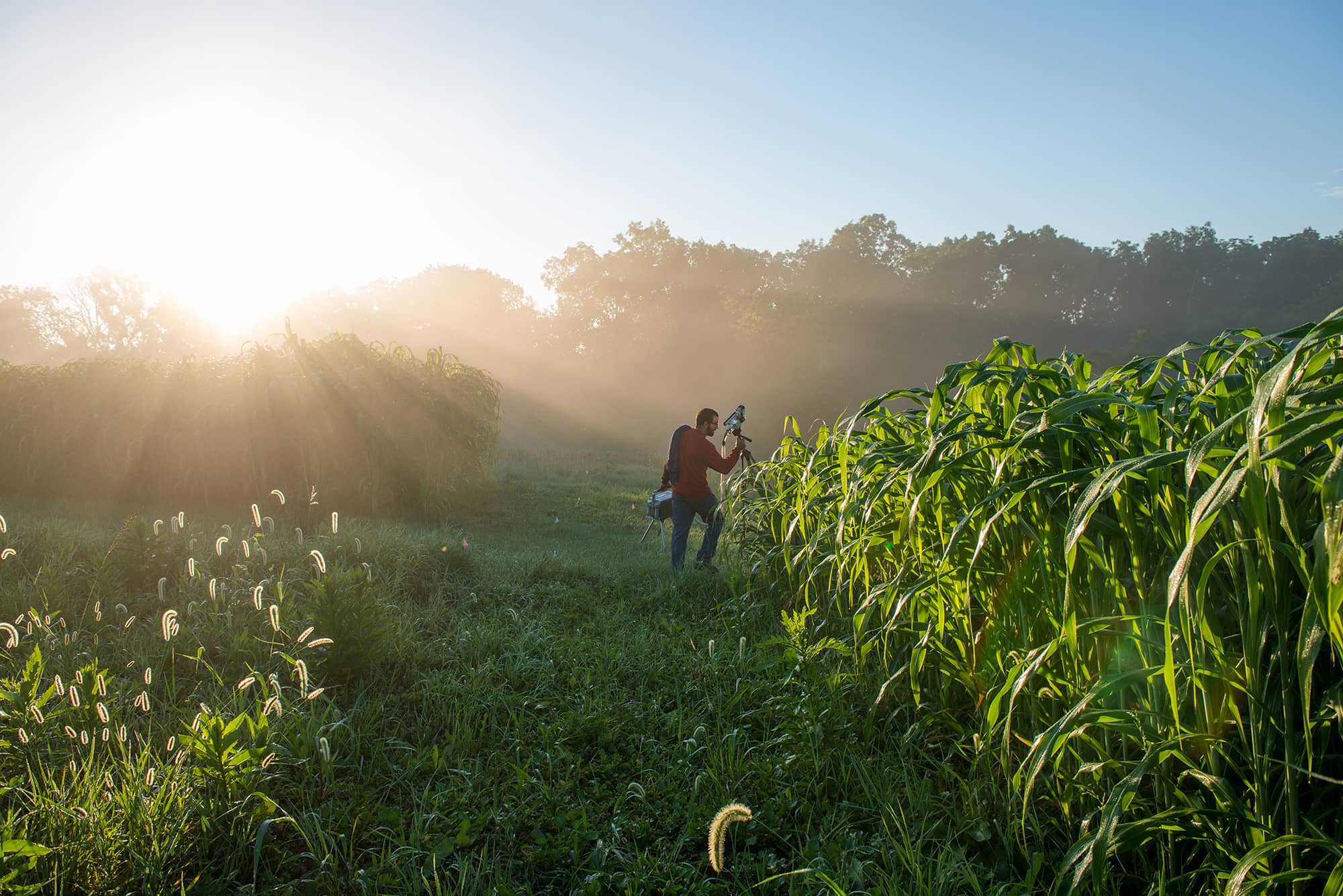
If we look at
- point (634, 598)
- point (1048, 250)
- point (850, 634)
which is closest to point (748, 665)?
point (850, 634)

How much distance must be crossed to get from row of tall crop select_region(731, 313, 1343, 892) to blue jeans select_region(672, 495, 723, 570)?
3035mm

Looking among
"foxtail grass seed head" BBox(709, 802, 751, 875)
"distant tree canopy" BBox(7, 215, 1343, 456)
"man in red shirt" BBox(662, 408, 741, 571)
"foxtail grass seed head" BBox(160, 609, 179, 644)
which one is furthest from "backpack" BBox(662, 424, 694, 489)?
"distant tree canopy" BBox(7, 215, 1343, 456)

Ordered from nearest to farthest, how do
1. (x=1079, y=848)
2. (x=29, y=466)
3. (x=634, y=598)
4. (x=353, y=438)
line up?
(x=1079, y=848) → (x=634, y=598) → (x=29, y=466) → (x=353, y=438)

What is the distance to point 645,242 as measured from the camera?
132ft

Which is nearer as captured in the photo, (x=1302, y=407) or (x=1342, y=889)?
(x=1342, y=889)

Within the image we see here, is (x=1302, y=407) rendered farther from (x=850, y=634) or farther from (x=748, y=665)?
(x=748, y=665)

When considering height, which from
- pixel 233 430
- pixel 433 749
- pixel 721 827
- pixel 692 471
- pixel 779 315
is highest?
pixel 779 315

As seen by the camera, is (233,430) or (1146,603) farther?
(233,430)

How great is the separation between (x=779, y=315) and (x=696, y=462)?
112ft

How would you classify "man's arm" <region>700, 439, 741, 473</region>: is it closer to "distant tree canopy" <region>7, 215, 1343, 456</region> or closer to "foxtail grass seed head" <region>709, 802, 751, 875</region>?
"foxtail grass seed head" <region>709, 802, 751, 875</region>

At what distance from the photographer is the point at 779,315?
3853 cm

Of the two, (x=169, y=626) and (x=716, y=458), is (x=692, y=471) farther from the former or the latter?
(x=169, y=626)

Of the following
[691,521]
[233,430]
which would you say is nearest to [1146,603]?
[691,521]

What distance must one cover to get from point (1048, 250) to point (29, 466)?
53030mm
